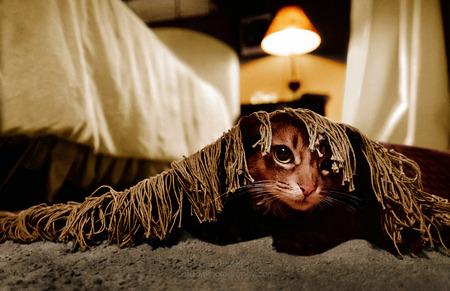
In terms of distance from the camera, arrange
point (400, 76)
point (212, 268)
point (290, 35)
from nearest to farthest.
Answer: point (212, 268) < point (400, 76) < point (290, 35)

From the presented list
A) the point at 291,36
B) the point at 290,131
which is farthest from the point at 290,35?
the point at 290,131

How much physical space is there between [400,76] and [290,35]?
0.40 meters

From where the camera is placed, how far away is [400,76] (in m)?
0.82

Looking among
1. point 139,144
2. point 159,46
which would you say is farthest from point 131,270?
point 159,46

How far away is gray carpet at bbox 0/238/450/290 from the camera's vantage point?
1.16 ft

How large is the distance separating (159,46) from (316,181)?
60cm

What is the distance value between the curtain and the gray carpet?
1.61 feet

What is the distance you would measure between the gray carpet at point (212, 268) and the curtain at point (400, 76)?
0.49 meters

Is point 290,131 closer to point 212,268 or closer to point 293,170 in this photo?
point 293,170

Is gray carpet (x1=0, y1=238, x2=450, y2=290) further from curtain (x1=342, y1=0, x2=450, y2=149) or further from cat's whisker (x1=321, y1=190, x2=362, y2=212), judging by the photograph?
curtain (x1=342, y1=0, x2=450, y2=149)

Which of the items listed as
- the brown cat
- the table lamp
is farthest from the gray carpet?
the table lamp

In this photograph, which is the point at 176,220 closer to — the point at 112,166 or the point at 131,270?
the point at 131,270

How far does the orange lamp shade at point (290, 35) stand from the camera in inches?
34.7

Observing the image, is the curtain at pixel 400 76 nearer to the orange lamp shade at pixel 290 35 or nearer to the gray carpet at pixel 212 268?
the orange lamp shade at pixel 290 35
